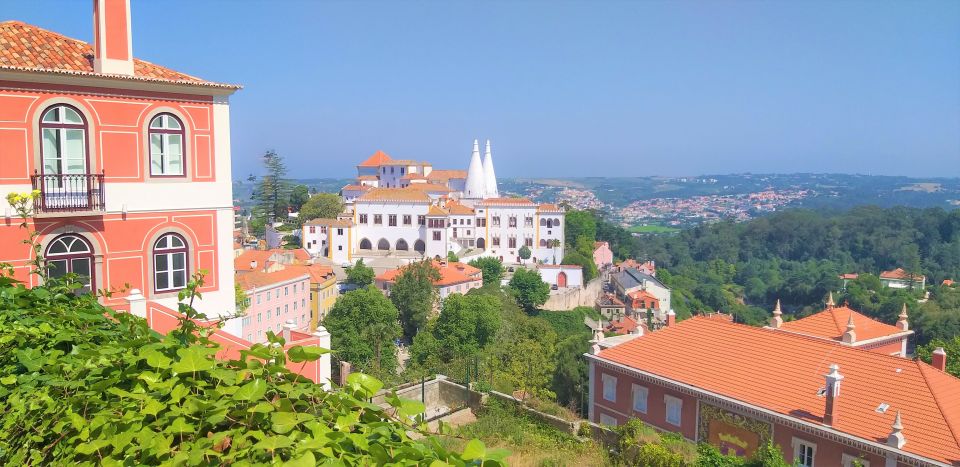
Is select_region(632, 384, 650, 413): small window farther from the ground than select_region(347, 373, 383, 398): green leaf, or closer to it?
closer to it

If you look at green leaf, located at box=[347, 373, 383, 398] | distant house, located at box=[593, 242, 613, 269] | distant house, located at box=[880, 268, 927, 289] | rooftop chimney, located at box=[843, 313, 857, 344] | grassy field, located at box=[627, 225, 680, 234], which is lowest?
grassy field, located at box=[627, 225, 680, 234]

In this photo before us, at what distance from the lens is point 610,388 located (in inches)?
643

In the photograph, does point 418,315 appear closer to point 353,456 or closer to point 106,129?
point 106,129

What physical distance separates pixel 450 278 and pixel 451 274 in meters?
0.78

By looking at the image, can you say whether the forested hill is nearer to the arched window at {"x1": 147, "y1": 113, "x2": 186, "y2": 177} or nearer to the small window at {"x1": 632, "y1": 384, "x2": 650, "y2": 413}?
the small window at {"x1": 632, "y1": 384, "x2": 650, "y2": 413}

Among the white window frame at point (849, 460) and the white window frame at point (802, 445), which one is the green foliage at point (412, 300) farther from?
the white window frame at point (849, 460)

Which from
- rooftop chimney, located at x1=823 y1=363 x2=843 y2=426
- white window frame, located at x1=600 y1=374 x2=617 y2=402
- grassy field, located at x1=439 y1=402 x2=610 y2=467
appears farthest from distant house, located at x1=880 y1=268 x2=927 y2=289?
grassy field, located at x1=439 y1=402 x2=610 y2=467

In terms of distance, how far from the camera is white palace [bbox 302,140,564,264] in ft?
181

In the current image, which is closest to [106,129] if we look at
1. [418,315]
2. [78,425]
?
[78,425]

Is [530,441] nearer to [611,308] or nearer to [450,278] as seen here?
[450,278]

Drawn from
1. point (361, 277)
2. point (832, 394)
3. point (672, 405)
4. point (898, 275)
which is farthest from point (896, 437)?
point (898, 275)

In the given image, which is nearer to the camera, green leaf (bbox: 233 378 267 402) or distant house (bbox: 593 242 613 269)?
green leaf (bbox: 233 378 267 402)

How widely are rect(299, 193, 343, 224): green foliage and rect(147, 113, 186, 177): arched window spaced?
170ft

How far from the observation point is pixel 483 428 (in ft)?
35.9
